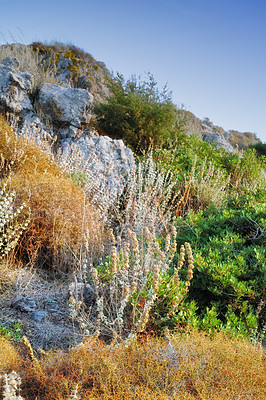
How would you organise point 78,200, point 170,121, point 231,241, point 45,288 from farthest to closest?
point 170,121
point 78,200
point 231,241
point 45,288

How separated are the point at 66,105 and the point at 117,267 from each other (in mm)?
5094

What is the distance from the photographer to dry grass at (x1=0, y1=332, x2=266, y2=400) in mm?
1754

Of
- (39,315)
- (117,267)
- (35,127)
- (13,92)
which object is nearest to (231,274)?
(117,267)

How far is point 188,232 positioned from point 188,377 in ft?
8.64

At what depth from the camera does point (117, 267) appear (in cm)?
310

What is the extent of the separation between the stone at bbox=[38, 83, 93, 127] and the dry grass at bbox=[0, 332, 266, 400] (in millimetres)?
5723

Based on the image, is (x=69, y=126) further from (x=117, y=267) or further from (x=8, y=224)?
(x=117, y=267)

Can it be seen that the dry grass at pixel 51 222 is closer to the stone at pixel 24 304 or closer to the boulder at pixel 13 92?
the stone at pixel 24 304

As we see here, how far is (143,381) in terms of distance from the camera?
73.1 inches

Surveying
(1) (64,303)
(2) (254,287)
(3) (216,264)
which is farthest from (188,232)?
(1) (64,303)

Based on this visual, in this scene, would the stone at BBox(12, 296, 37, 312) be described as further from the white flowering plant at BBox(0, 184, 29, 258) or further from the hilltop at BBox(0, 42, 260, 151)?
the hilltop at BBox(0, 42, 260, 151)

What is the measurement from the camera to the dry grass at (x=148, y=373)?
1754mm

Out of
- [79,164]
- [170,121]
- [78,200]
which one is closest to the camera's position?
[78,200]

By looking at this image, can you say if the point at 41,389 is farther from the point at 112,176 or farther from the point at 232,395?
the point at 112,176
